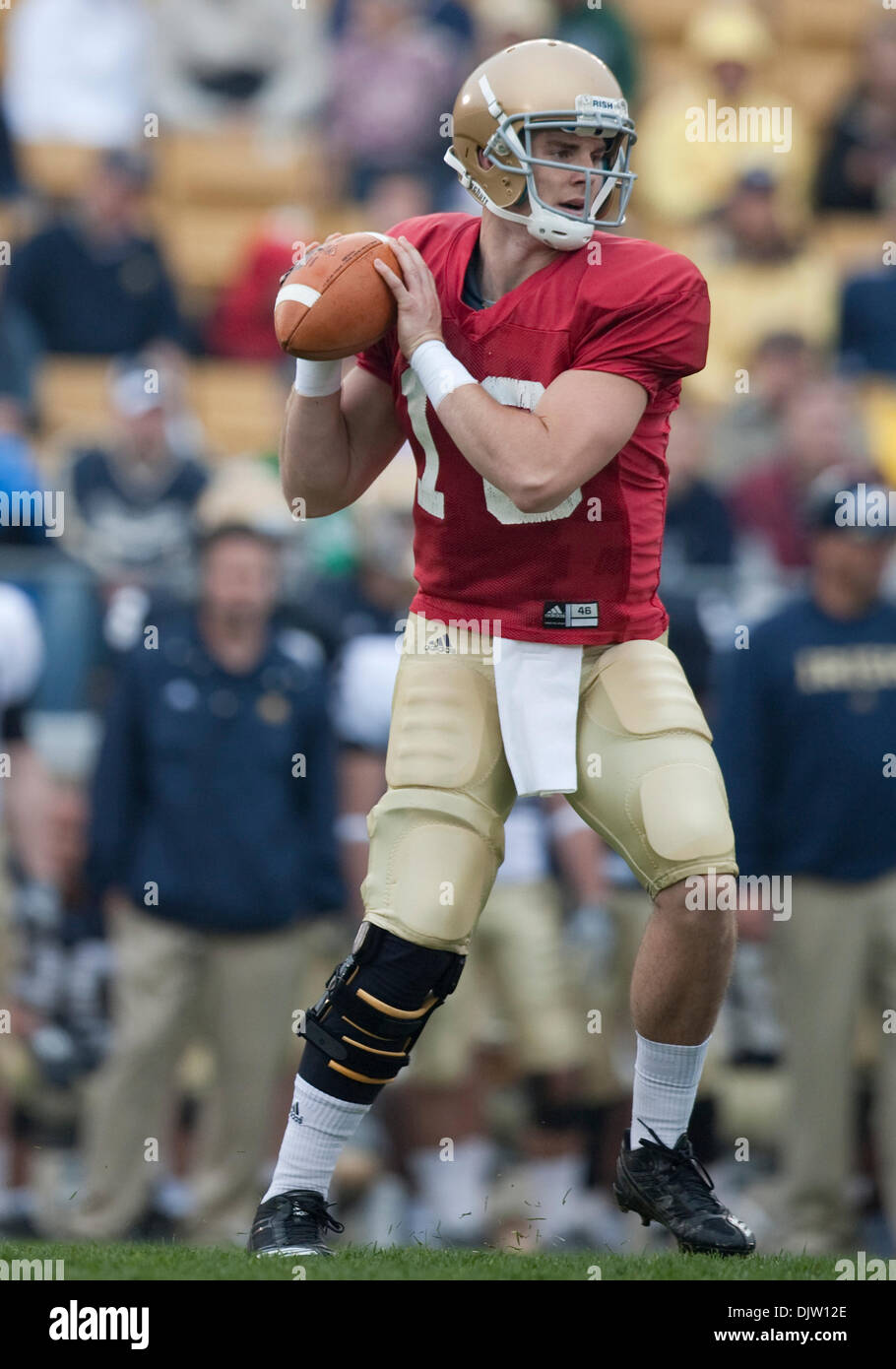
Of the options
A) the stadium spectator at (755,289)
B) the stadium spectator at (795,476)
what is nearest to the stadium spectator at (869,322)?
the stadium spectator at (755,289)

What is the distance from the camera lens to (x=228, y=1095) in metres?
6.16

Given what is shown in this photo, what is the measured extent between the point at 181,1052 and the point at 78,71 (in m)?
5.54

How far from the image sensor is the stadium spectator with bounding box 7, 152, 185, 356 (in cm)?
880

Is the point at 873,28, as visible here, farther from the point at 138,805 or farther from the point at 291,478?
the point at 291,478

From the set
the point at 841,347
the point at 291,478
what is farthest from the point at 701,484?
the point at 291,478

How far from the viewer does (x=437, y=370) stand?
3775 millimetres

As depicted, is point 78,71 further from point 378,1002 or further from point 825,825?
point 378,1002

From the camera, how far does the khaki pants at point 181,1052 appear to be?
6.07 m

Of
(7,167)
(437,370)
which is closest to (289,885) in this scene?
(437,370)

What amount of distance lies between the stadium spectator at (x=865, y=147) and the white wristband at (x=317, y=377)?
6.77 meters
